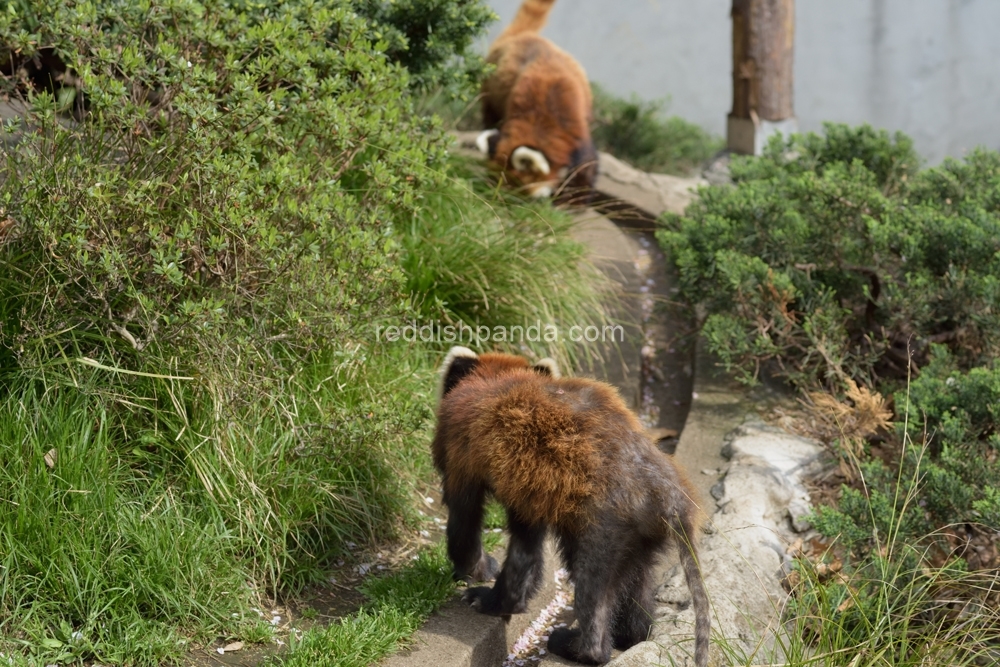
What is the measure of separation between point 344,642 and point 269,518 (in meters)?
0.77

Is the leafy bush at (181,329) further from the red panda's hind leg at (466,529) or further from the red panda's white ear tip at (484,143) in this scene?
the red panda's white ear tip at (484,143)

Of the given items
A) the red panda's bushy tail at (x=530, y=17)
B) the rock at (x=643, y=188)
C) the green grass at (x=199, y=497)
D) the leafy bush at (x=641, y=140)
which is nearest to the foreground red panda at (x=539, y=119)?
the rock at (x=643, y=188)

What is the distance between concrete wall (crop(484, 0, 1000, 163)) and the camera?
39.8 ft

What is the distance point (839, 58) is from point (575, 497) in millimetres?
10645

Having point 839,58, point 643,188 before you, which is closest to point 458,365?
point 643,188

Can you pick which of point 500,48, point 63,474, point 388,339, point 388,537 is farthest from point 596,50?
point 63,474

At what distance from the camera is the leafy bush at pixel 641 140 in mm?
11188

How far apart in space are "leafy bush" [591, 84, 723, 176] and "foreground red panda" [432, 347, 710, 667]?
752 centimetres

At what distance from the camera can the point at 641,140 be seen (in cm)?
1120

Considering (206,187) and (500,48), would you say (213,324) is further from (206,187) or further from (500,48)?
(500,48)

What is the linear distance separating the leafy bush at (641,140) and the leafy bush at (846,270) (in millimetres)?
4812

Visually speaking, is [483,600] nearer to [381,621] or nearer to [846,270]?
[381,621]

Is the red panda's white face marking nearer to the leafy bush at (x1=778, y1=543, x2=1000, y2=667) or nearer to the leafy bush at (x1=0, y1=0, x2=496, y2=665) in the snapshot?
the leafy bush at (x1=0, y1=0, x2=496, y2=665)

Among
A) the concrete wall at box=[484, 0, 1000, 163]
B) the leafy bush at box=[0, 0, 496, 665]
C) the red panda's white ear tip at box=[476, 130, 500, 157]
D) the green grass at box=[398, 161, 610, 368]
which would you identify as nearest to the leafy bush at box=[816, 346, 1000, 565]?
the green grass at box=[398, 161, 610, 368]
